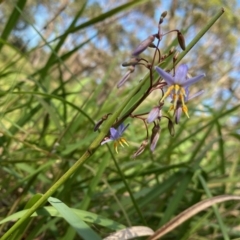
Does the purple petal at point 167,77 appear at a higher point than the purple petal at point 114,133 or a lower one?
higher

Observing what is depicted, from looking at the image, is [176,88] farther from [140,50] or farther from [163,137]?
[163,137]

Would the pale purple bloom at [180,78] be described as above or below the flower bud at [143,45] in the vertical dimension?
below

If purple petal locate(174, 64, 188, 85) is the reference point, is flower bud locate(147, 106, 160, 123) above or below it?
below

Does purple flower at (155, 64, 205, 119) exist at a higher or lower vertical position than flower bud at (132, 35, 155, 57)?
lower

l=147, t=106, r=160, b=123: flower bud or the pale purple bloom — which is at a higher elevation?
the pale purple bloom

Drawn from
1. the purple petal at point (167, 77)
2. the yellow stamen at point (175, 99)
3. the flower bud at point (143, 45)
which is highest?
the flower bud at point (143, 45)

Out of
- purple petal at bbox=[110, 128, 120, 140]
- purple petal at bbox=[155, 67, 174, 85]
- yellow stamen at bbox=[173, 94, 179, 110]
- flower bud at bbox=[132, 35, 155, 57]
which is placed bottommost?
yellow stamen at bbox=[173, 94, 179, 110]

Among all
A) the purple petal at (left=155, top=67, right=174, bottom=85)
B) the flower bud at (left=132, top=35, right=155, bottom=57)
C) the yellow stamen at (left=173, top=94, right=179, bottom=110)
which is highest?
the flower bud at (left=132, top=35, right=155, bottom=57)

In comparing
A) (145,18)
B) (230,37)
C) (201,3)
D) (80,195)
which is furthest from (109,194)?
(145,18)

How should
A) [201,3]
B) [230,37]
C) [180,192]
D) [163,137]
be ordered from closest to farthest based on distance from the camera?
[180,192]
[163,137]
[201,3]
[230,37]

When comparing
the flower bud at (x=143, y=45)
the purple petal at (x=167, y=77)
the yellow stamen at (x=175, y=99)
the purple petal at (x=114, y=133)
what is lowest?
the yellow stamen at (x=175, y=99)

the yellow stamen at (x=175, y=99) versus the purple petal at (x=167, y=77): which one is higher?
the purple petal at (x=167, y=77)
